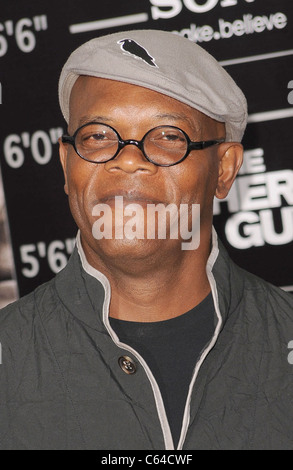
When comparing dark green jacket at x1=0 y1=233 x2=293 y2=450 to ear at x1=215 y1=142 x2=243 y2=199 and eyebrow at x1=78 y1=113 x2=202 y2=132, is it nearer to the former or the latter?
ear at x1=215 y1=142 x2=243 y2=199

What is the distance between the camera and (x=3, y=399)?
146cm

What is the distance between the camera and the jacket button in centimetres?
142

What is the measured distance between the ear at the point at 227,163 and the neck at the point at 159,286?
131 millimetres

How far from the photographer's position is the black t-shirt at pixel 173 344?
1.46 metres

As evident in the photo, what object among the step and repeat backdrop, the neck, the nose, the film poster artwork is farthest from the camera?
the film poster artwork

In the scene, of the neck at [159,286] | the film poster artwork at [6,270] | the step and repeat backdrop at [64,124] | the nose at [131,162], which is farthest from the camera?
the film poster artwork at [6,270]

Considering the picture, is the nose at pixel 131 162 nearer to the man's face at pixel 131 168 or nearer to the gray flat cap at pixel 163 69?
the man's face at pixel 131 168

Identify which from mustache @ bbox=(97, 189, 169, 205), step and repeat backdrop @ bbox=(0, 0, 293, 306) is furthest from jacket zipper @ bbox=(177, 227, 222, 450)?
step and repeat backdrop @ bbox=(0, 0, 293, 306)

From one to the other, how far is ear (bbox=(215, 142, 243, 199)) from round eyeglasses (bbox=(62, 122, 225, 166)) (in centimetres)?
13

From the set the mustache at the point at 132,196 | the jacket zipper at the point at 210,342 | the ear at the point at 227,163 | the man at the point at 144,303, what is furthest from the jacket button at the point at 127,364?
the ear at the point at 227,163
